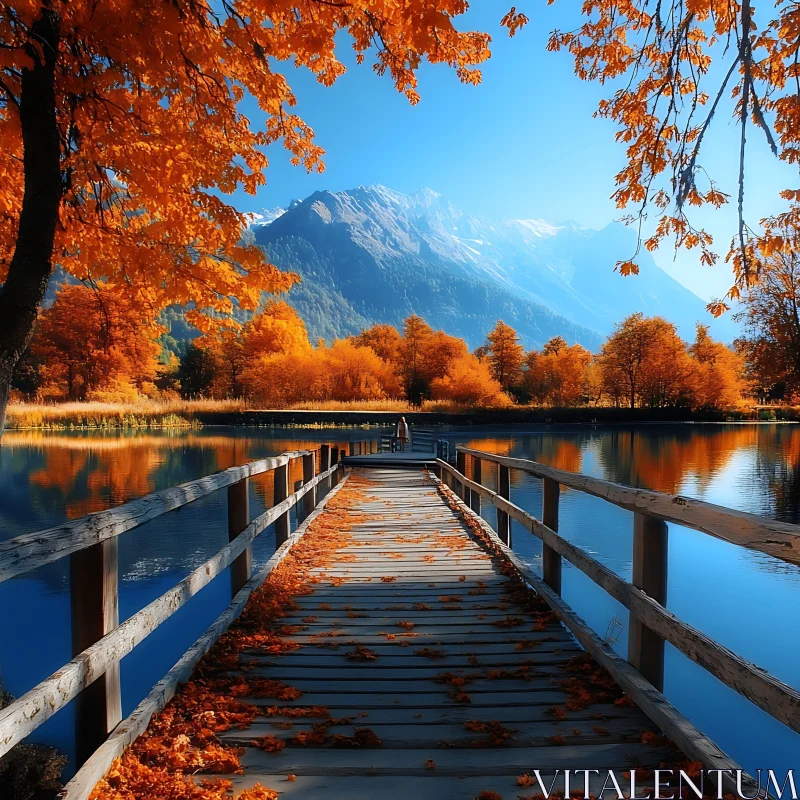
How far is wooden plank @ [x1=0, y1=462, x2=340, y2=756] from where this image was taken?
1822mm

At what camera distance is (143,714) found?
8.74 ft

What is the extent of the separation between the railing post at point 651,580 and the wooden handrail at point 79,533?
232 cm

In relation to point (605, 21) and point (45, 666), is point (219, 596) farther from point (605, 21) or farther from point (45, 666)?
point (605, 21)

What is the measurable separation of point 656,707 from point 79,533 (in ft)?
8.14

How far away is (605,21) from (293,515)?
12.7 m

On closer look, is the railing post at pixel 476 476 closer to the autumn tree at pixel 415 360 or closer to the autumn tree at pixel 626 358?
the autumn tree at pixel 415 360

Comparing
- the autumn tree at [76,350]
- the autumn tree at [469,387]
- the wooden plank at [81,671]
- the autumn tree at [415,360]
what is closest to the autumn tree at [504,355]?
the autumn tree at [469,387]

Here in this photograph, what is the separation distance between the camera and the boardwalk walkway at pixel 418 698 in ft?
7.99

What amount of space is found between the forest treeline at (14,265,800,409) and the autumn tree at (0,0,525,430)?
3774 cm

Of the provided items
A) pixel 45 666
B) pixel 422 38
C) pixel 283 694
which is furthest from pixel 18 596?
pixel 422 38

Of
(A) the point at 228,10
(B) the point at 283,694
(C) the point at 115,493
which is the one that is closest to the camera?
(B) the point at 283,694

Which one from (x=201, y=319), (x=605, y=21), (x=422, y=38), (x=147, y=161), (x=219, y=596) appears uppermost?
(x=605, y=21)

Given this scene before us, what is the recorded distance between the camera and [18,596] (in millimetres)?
9914

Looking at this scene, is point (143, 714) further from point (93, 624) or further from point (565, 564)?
point (565, 564)
